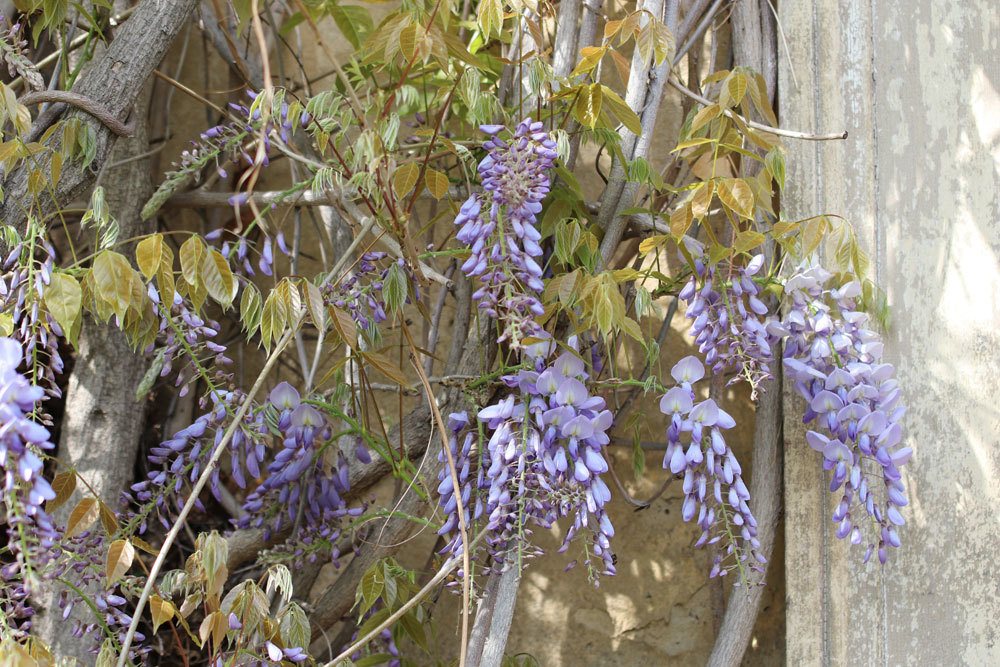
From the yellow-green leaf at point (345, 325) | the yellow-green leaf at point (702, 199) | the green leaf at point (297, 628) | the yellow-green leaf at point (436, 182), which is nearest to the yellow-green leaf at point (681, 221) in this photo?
the yellow-green leaf at point (702, 199)

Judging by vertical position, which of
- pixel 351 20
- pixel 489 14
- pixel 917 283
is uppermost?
pixel 351 20

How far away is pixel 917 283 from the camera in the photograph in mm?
1457

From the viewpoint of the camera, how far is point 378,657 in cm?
137

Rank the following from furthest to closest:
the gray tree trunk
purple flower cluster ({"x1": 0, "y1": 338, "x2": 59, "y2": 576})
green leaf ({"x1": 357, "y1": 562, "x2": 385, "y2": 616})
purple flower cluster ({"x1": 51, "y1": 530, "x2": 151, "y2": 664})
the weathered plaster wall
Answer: the gray tree trunk < the weathered plaster wall < green leaf ({"x1": 357, "y1": 562, "x2": 385, "y2": 616}) < purple flower cluster ({"x1": 51, "y1": 530, "x2": 151, "y2": 664}) < purple flower cluster ({"x1": 0, "y1": 338, "x2": 59, "y2": 576})

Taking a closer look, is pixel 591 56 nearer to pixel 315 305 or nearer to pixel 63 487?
pixel 315 305

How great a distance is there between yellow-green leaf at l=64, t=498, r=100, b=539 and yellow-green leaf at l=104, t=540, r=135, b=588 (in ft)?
0.16

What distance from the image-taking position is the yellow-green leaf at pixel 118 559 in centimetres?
104

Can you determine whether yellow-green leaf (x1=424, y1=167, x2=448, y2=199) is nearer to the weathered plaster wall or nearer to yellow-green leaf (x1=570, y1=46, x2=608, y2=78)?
yellow-green leaf (x1=570, y1=46, x2=608, y2=78)

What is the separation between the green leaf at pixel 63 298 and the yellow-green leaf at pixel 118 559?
0.23 metres

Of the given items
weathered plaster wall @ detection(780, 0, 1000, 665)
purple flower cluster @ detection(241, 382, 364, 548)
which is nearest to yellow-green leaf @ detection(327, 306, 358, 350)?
purple flower cluster @ detection(241, 382, 364, 548)

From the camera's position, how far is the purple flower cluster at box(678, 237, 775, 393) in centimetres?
124

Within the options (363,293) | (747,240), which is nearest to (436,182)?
(363,293)

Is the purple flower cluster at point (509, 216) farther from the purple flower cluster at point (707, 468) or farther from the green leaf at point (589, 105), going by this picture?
the purple flower cluster at point (707, 468)

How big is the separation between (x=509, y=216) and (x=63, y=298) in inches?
19.1
